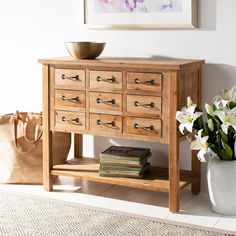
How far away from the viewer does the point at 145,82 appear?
10.1ft

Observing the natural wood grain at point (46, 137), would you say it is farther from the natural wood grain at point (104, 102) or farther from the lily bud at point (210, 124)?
the lily bud at point (210, 124)

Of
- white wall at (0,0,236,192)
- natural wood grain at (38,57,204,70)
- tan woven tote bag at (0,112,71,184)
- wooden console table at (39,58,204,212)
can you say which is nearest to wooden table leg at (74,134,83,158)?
white wall at (0,0,236,192)

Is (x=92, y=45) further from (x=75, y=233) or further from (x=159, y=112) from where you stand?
(x=75, y=233)

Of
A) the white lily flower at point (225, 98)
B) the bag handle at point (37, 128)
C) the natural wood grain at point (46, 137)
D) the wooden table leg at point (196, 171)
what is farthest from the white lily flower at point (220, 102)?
the bag handle at point (37, 128)

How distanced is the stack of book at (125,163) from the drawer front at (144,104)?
1.04 ft

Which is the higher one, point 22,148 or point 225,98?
point 225,98

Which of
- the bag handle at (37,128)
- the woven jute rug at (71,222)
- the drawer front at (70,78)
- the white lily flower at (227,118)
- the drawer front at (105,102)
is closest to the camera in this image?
the woven jute rug at (71,222)

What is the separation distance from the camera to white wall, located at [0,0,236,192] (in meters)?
3.28

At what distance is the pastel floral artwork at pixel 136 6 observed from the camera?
11.0ft

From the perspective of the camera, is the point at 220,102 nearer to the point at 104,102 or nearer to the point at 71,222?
the point at 104,102

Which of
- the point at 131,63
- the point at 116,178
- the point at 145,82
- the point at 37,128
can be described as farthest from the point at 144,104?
the point at 37,128

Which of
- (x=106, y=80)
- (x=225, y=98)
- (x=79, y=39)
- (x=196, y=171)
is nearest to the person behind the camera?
(x=225, y=98)

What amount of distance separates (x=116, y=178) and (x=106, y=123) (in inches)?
12.9

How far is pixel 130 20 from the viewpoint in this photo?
350cm
